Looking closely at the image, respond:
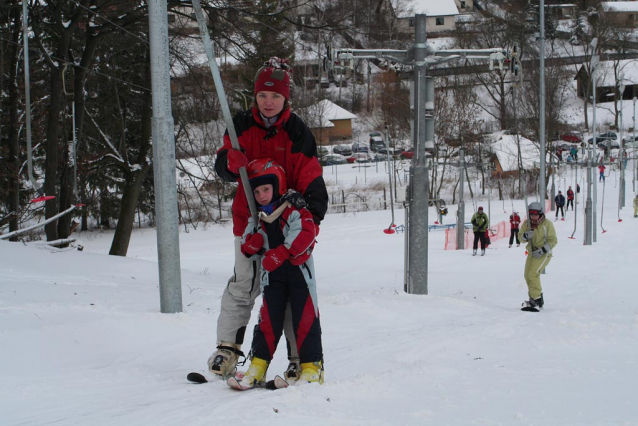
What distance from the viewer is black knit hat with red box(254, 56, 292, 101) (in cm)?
473

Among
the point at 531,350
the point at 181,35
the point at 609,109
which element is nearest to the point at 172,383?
→ the point at 531,350

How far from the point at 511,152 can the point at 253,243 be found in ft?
179

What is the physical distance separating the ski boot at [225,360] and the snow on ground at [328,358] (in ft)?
Result: 0.52

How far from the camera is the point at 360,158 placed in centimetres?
6375

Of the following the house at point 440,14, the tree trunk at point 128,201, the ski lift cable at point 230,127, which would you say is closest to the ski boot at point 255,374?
the ski lift cable at point 230,127

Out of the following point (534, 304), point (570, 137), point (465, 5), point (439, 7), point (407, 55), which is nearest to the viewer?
point (534, 304)

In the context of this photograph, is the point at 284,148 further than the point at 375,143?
No

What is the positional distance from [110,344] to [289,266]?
81.6 inches

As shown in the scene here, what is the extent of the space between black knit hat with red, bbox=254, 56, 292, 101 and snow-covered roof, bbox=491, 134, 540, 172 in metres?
52.7

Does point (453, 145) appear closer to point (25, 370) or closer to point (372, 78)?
→ point (372, 78)

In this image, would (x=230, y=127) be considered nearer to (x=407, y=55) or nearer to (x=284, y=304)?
(x=284, y=304)

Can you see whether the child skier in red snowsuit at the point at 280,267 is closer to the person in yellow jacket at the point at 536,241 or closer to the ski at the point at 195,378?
the ski at the point at 195,378

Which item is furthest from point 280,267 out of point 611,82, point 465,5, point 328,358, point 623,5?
point 623,5

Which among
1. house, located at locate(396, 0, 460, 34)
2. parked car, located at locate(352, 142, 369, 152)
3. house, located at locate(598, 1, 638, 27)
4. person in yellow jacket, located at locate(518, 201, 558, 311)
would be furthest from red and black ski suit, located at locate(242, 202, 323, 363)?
house, located at locate(396, 0, 460, 34)
